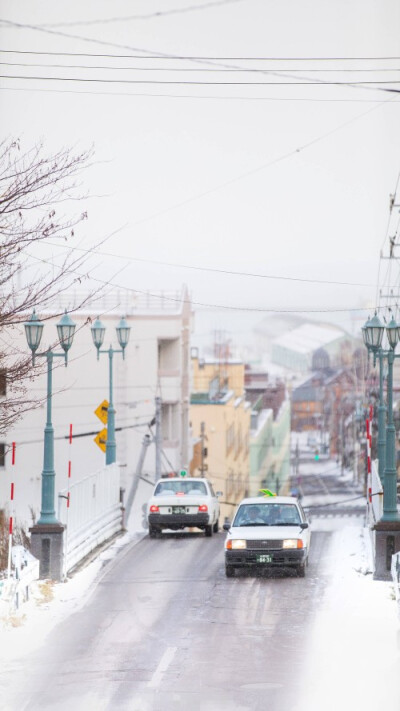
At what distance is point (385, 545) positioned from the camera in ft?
65.2

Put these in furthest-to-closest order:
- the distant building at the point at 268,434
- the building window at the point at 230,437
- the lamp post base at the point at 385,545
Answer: the distant building at the point at 268,434 → the building window at the point at 230,437 → the lamp post base at the point at 385,545

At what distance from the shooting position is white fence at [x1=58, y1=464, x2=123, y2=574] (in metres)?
20.5

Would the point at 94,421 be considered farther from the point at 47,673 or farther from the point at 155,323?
the point at 47,673

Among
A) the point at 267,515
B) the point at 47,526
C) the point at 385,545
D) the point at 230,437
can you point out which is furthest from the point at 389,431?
the point at 230,437

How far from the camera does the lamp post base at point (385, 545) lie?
19.7m

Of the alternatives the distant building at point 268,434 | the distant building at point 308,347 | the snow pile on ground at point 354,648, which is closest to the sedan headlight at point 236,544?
the snow pile on ground at point 354,648

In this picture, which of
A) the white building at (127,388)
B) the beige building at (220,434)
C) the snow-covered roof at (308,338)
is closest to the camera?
the white building at (127,388)

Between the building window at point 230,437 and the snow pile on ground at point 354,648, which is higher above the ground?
the snow pile on ground at point 354,648

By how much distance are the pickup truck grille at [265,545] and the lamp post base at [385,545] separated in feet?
5.52

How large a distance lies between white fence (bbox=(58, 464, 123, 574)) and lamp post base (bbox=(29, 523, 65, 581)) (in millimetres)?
318

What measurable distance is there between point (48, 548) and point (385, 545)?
5.77 metres

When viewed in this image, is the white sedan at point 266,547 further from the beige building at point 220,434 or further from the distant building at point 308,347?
the distant building at point 308,347

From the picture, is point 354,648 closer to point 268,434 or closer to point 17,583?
point 17,583

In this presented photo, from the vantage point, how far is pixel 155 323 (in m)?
58.8
